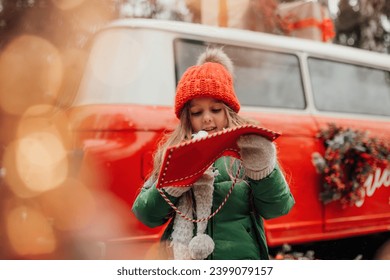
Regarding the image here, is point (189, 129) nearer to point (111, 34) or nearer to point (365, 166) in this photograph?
point (111, 34)

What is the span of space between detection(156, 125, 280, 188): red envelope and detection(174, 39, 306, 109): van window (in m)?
1.22

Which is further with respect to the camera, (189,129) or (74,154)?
(74,154)

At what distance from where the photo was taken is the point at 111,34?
238 centimetres

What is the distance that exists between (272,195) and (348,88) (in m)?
2.00

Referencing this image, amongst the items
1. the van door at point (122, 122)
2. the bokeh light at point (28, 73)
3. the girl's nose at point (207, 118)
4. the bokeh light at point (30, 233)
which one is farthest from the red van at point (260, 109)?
the bokeh light at point (28, 73)

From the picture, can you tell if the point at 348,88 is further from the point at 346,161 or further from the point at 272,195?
the point at 272,195

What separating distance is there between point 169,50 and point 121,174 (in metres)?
0.78

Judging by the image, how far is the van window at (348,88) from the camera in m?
2.91

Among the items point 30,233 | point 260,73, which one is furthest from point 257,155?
point 30,233

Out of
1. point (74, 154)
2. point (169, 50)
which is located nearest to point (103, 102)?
point (74, 154)

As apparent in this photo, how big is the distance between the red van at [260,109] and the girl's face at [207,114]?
75 cm

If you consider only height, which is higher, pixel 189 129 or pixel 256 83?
pixel 256 83

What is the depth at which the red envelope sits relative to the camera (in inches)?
45.7

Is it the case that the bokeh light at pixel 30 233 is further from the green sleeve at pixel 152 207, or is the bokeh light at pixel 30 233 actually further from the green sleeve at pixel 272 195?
the green sleeve at pixel 272 195
